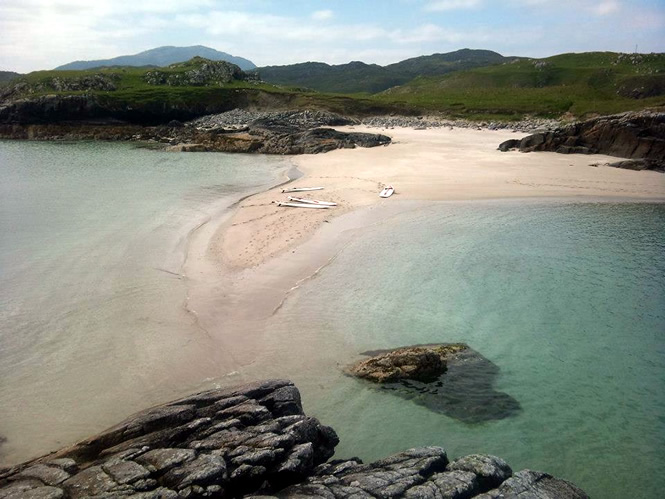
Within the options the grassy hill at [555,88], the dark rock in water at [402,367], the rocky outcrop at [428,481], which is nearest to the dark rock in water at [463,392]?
the dark rock in water at [402,367]

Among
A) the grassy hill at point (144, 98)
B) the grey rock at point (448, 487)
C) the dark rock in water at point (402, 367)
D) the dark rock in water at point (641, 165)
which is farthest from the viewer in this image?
the grassy hill at point (144, 98)

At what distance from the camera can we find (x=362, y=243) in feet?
70.2

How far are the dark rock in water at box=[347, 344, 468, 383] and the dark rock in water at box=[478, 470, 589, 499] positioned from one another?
4.15 metres

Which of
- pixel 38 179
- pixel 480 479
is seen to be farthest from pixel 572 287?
pixel 38 179

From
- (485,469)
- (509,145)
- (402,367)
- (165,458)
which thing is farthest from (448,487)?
(509,145)

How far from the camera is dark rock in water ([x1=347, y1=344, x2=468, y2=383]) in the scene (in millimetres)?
12016

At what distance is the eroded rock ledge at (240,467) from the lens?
22.5 ft

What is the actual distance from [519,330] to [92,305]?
13.5 m

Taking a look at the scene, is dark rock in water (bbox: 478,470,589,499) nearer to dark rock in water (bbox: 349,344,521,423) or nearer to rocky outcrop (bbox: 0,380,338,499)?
dark rock in water (bbox: 349,344,521,423)

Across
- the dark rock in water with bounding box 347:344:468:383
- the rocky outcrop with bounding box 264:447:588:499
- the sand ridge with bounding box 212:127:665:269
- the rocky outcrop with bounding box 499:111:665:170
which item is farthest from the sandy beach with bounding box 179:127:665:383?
the rocky outcrop with bounding box 264:447:588:499

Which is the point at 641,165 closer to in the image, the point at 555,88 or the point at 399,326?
the point at 399,326

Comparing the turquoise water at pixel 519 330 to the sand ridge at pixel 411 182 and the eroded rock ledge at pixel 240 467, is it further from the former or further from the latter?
the sand ridge at pixel 411 182

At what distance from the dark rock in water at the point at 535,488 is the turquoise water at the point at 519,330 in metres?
1.14

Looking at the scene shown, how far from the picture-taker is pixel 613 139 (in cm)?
4034
